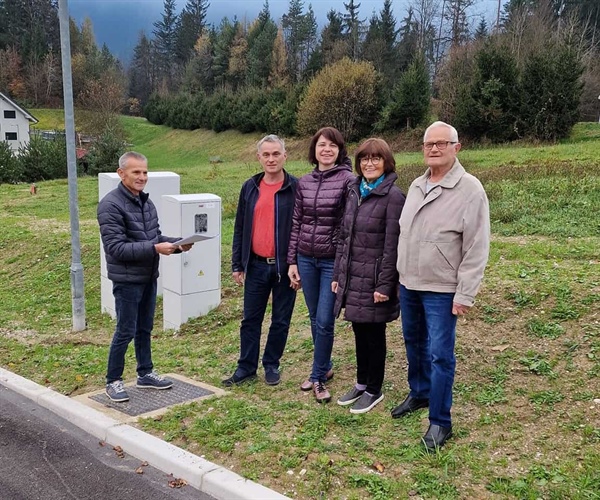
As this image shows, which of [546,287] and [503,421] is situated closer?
[503,421]

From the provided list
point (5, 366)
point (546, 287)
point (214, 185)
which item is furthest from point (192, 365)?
point (214, 185)

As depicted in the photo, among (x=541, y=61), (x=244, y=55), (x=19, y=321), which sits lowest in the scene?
(x=19, y=321)

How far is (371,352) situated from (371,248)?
833 mm

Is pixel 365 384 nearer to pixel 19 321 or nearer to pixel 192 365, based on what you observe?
pixel 192 365

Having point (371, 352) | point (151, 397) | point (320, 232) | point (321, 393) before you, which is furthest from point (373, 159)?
point (151, 397)

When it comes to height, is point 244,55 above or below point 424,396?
above

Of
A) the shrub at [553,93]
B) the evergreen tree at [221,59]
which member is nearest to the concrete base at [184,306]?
the shrub at [553,93]

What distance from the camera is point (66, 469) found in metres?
4.04

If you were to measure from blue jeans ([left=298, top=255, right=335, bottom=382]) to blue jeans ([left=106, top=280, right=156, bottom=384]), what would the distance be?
4.39 feet

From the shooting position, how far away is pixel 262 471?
3.74 m

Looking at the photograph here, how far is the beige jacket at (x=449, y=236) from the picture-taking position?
366 cm

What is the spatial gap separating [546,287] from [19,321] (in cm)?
700

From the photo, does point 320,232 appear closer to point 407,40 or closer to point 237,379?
point 237,379

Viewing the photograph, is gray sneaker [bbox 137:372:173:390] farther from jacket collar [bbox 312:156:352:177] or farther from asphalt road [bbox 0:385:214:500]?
jacket collar [bbox 312:156:352:177]
